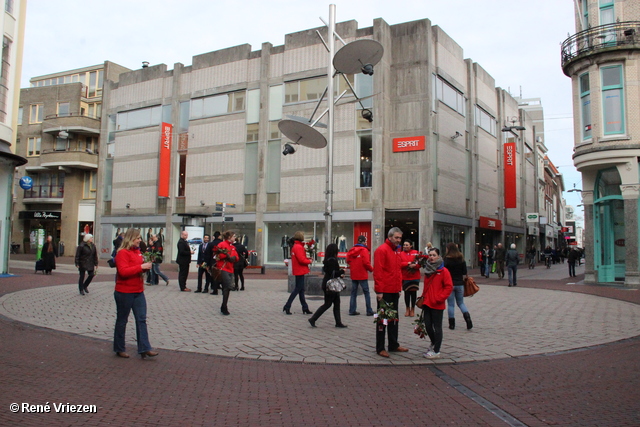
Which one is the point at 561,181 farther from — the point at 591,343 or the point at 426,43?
the point at 591,343

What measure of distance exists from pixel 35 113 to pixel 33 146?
2.86m

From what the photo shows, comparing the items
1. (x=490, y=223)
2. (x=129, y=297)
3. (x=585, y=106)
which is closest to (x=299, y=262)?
(x=129, y=297)

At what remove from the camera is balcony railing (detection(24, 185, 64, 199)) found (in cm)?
4181

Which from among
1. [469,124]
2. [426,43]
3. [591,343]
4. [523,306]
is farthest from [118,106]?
[591,343]

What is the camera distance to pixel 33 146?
43.0m

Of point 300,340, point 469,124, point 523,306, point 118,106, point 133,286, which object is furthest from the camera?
point 118,106

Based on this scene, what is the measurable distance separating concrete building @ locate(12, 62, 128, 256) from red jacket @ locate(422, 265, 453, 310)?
37714 mm

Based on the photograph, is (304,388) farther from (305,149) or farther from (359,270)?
(305,149)

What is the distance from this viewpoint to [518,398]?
17.4ft

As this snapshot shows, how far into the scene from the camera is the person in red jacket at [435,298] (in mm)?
6910

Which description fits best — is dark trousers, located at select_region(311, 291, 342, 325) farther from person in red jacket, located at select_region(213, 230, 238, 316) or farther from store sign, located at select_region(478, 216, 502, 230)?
store sign, located at select_region(478, 216, 502, 230)

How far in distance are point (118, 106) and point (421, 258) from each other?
3709 cm

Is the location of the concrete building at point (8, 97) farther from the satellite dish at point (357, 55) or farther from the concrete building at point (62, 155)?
the concrete building at point (62, 155)

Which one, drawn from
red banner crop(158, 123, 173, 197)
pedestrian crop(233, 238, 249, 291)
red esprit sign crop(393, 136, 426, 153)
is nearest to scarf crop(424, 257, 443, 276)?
pedestrian crop(233, 238, 249, 291)
